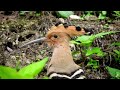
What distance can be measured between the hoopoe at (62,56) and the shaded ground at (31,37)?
0.53ft

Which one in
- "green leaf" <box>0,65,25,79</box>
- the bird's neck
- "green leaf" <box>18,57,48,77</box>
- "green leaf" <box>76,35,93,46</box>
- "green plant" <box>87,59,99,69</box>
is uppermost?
"green leaf" <box>0,65,25,79</box>

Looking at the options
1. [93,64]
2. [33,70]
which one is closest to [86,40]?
[93,64]

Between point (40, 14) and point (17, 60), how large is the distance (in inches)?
53.4

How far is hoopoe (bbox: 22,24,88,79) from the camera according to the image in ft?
7.55

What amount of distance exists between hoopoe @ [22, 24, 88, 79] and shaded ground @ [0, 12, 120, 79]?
16cm

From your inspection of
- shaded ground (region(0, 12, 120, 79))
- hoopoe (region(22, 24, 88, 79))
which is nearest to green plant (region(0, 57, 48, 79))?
hoopoe (region(22, 24, 88, 79))

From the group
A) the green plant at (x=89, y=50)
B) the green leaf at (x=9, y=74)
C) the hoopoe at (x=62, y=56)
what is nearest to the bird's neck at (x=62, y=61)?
the hoopoe at (x=62, y=56)

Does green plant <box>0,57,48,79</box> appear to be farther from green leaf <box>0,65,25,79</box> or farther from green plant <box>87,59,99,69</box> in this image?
green plant <box>87,59,99,69</box>

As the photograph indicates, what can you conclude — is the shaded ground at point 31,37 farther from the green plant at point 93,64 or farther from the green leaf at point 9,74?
the green leaf at point 9,74

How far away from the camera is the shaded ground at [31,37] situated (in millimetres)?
2797

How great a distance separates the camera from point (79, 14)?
4055 mm

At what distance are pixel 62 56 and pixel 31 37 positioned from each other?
941 millimetres

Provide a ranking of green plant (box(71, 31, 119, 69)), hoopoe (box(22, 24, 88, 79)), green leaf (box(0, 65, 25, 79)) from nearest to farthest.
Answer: green leaf (box(0, 65, 25, 79)), hoopoe (box(22, 24, 88, 79)), green plant (box(71, 31, 119, 69))
